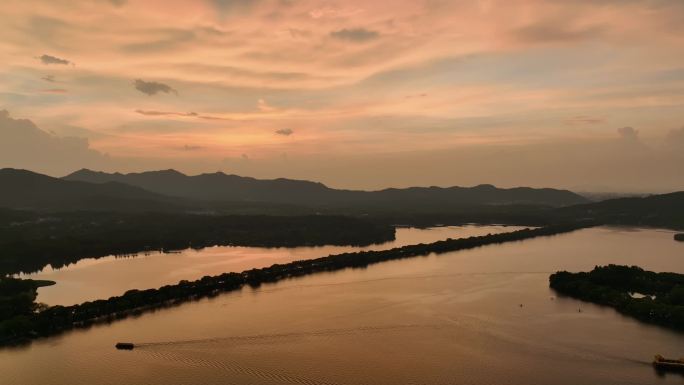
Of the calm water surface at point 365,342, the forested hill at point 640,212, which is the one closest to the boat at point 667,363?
the calm water surface at point 365,342

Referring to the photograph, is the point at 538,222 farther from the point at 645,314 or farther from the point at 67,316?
the point at 67,316

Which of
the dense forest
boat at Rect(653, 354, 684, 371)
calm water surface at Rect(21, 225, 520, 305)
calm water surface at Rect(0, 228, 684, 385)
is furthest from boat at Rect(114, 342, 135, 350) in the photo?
the dense forest

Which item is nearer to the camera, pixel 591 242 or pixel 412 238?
pixel 591 242

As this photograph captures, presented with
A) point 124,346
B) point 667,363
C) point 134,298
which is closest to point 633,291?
point 667,363

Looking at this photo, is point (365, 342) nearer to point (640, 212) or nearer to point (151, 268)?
point (151, 268)

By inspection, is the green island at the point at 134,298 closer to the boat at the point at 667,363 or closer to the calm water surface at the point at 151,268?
the calm water surface at the point at 151,268

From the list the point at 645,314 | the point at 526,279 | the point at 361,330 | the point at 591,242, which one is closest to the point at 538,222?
the point at 591,242

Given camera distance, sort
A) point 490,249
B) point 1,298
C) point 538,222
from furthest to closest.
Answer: point 538,222
point 490,249
point 1,298
